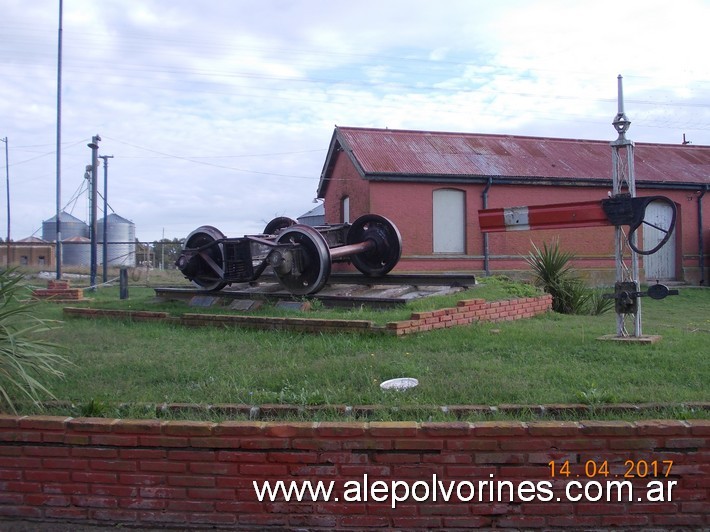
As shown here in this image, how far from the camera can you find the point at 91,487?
4422 mm

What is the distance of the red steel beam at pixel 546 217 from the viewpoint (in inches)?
296

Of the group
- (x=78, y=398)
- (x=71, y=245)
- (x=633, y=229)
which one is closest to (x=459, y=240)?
(x=633, y=229)

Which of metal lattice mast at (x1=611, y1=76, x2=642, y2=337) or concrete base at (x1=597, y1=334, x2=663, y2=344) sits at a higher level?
metal lattice mast at (x1=611, y1=76, x2=642, y2=337)

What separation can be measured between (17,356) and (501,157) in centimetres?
1958

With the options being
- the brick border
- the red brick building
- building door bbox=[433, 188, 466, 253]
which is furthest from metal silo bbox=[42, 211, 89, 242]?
the brick border

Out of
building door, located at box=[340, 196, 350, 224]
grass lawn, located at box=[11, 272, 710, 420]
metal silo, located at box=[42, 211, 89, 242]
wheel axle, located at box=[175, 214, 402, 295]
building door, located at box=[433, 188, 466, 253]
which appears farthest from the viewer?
metal silo, located at box=[42, 211, 89, 242]

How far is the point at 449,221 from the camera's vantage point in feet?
70.3

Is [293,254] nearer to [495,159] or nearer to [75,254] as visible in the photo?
[495,159]

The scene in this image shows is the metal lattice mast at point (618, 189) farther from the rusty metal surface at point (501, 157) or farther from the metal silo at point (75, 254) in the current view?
the metal silo at point (75, 254)

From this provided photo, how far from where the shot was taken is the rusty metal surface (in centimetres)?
2136

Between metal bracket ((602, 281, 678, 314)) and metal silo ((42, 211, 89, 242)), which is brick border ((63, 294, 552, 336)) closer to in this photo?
metal bracket ((602, 281, 678, 314))

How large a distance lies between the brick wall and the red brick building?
53.4ft

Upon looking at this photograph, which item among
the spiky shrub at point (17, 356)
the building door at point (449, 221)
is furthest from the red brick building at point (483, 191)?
the spiky shrub at point (17, 356)

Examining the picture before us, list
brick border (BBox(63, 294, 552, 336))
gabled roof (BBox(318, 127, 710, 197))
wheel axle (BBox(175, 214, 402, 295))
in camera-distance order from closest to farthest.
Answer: brick border (BBox(63, 294, 552, 336)) → wheel axle (BBox(175, 214, 402, 295)) → gabled roof (BBox(318, 127, 710, 197))
